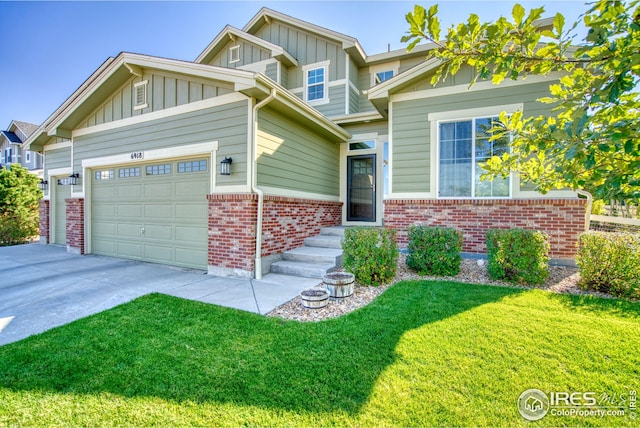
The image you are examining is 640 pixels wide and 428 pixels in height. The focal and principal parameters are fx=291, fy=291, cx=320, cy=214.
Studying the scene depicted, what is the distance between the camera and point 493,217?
6441 millimetres

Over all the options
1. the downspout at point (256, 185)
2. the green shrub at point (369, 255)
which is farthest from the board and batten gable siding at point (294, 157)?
the green shrub at point (369, 255)

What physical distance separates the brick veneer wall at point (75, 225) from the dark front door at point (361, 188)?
815 cm

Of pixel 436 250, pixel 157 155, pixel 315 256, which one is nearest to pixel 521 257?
pixel 436 250

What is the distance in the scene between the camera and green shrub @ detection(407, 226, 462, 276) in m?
5.47

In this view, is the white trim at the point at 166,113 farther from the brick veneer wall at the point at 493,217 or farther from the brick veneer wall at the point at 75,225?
the brick veneer wall at the point at 493,217

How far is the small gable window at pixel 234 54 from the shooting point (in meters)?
11.6

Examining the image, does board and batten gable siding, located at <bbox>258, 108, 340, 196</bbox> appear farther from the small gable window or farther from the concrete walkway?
the small gable window


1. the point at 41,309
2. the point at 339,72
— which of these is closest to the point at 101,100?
the point at 41,309

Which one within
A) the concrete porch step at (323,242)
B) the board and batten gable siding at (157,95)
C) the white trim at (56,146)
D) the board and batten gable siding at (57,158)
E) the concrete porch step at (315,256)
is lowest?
the concrete porch step at (315,256)

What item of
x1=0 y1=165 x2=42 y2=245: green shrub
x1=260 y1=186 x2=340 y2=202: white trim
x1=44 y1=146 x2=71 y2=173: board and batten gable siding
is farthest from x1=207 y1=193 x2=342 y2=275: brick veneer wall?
x1=0 y1=165 x2=42 y2=245: green shrub

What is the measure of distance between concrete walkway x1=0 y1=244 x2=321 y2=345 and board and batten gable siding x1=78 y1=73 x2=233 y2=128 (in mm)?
3882

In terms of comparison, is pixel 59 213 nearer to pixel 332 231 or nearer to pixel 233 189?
pixel 233 189

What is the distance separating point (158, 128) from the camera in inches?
279

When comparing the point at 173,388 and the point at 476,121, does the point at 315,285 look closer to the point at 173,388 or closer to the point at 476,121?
the point at 173,388
